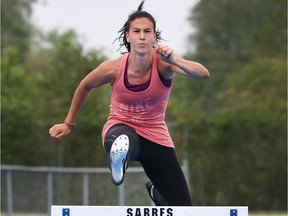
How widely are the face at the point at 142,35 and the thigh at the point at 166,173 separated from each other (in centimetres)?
85

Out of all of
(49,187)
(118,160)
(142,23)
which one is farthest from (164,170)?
(49,187)

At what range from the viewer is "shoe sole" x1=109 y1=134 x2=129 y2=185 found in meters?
8.05

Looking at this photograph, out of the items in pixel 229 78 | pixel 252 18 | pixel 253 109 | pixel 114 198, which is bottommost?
pixel 114 198

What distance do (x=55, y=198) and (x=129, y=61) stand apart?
11.6 metres

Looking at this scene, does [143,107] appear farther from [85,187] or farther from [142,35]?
[85,187]

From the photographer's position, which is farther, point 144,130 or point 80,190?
point 80,190

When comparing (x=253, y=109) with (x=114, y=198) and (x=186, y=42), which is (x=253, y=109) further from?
(x=186, y=42)

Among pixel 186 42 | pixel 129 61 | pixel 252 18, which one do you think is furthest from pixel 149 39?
pixel 186 42

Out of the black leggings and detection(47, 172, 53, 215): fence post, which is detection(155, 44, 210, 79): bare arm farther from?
detection(47, 172, 53, 215): fence post

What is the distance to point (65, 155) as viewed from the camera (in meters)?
25.8

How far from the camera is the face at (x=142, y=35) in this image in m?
8.30

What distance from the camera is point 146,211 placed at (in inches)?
285

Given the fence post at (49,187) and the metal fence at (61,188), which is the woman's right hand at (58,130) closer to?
the metal fence at (61,188)

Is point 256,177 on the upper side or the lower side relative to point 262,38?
lower
